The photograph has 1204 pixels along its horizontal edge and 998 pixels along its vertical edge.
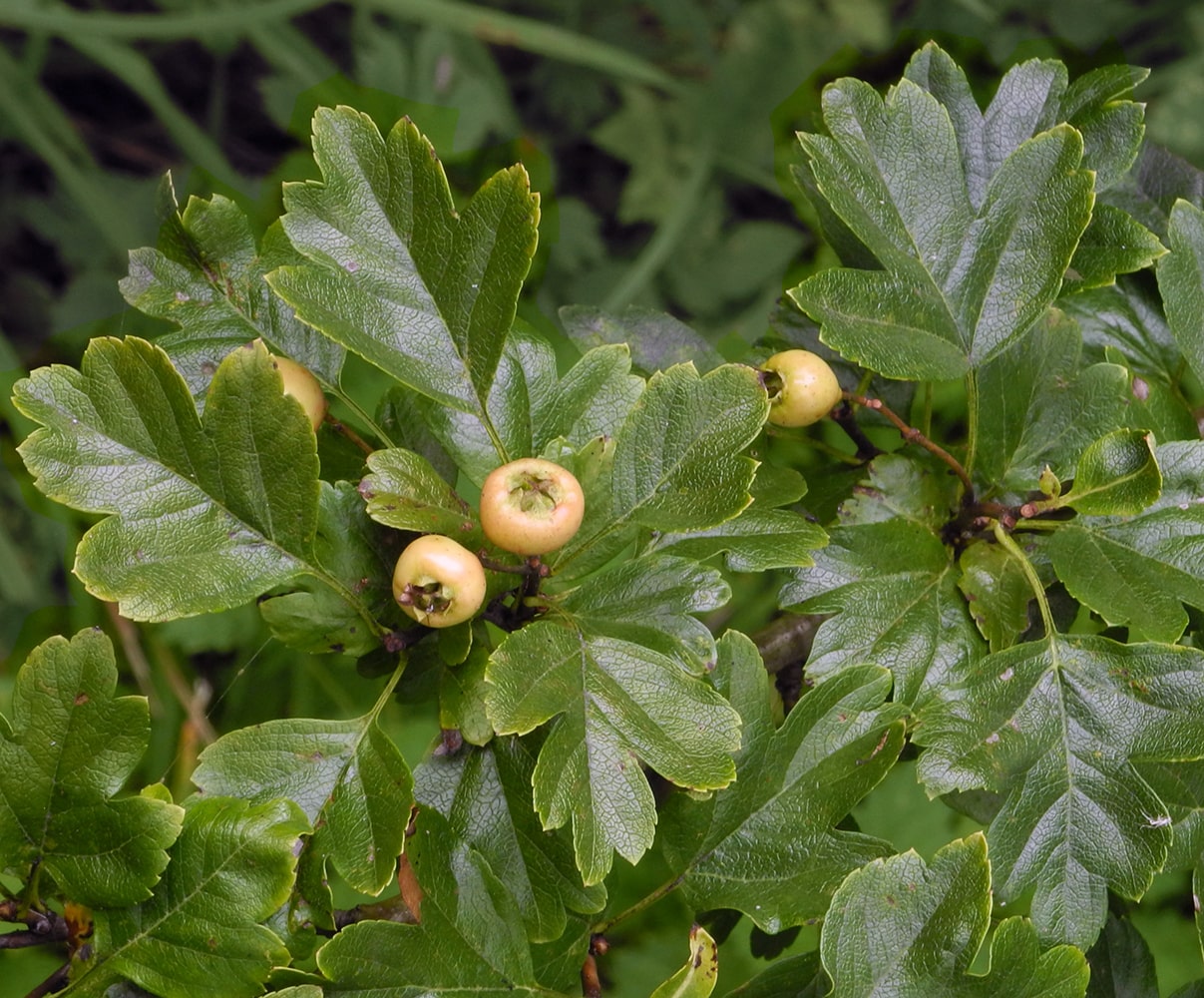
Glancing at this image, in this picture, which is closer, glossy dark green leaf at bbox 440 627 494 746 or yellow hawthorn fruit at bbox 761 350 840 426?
glossy dark green leaf at bbox 440 627 494 746

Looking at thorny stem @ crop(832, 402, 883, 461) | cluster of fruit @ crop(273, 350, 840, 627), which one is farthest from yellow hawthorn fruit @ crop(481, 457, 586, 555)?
thorny stem @ crop(832, 402, 883, 461)

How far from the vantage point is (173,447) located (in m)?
0.76

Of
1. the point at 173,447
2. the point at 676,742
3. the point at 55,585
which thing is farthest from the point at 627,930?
the point at 173,447

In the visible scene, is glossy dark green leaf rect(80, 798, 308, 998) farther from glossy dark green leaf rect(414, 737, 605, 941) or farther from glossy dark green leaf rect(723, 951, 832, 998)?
glossy dark green leaf rect(723, 951, 832, 998)

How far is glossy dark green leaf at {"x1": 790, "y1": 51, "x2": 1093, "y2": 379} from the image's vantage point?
863mm

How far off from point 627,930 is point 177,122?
1.82 m

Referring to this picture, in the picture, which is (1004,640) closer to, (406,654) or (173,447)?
(406,654)

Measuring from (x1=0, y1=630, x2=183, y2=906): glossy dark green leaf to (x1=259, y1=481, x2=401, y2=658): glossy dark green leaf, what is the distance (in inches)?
4.6

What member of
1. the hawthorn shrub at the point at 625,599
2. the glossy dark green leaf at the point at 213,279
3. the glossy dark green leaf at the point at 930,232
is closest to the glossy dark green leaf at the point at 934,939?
the hawthorn shrub at the point at 625,599

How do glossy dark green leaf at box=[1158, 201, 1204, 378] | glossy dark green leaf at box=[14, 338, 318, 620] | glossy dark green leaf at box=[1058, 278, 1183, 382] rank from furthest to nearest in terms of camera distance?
glossy dark green leaf at box=[1058, 278, 1183, 382], glossy dark green leaf at box=[1158, 201, 1204, 378], glossy dark green leaf at box=[14, 338, 318, 620]

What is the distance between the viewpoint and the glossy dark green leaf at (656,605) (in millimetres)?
779

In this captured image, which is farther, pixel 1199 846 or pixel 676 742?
pixel 1199 846

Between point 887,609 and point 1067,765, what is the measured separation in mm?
176

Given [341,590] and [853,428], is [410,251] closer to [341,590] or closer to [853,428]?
[341,590]
